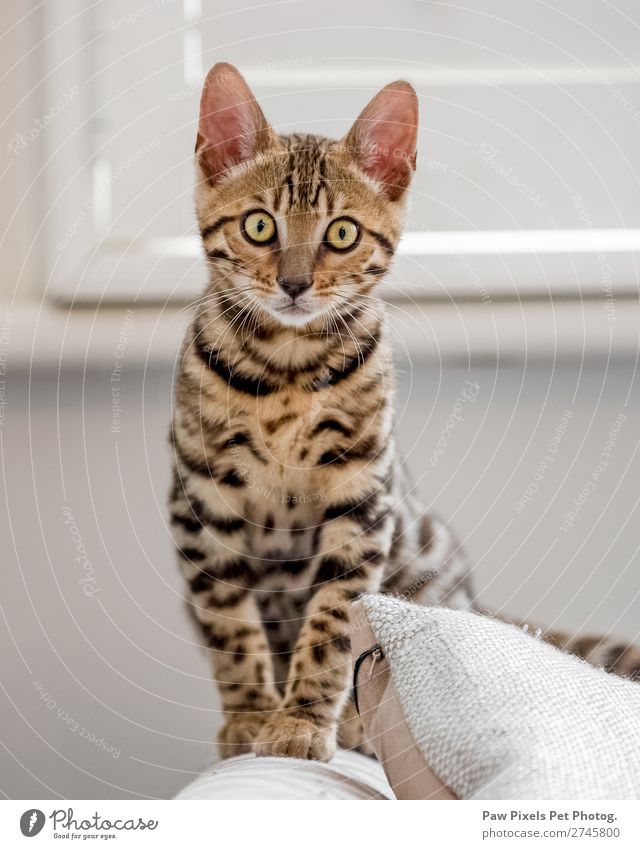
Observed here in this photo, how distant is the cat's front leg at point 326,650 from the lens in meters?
0.78

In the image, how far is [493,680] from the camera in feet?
1.76

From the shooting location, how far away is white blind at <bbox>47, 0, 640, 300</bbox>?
838 mm

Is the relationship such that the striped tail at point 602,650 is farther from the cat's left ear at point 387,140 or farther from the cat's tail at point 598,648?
the cat's left ear at point 387,140

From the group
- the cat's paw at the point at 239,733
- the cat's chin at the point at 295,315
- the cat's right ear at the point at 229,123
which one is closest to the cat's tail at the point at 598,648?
the cat's paw at the point at 239,733

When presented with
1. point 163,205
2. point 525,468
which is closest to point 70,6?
point 163,205

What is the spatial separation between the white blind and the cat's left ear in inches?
1.1

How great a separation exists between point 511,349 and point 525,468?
13cm

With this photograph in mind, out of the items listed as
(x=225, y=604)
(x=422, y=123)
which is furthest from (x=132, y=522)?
(x=422, y=123)

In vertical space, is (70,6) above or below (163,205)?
above

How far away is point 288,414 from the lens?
83 cm

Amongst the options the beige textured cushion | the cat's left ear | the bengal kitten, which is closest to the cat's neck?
the bengal kitten
